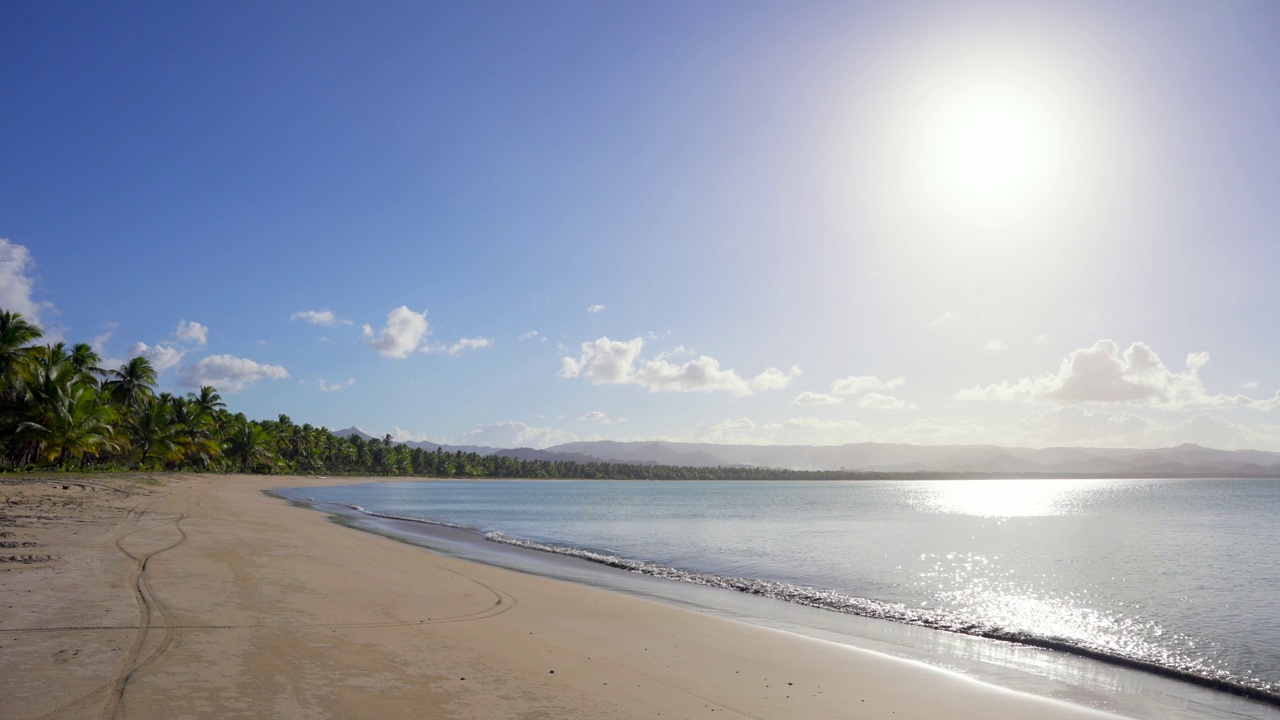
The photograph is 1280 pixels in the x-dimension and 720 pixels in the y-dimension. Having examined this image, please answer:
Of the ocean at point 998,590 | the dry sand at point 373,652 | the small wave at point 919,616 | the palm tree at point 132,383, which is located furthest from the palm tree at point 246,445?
the dry sand at point 373,652

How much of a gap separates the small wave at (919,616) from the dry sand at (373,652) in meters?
4.88

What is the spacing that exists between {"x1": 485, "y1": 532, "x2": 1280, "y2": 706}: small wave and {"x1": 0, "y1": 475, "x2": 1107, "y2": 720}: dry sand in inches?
192

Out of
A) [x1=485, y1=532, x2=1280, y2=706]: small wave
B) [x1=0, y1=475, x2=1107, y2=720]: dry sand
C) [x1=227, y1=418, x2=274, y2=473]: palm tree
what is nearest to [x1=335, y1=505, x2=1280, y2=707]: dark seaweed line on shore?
[x1=485, y1=532, x2=1280, y2=706]: small wave

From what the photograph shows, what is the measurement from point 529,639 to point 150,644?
5057 mm

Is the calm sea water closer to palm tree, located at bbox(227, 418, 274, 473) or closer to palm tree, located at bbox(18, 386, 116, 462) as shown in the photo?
palm tree, located at bbox(18, 386, 116, 462)

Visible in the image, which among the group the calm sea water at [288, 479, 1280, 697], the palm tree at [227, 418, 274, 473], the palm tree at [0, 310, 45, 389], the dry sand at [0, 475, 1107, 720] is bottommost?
the calm sea water at [288, 479, 1280, 697]

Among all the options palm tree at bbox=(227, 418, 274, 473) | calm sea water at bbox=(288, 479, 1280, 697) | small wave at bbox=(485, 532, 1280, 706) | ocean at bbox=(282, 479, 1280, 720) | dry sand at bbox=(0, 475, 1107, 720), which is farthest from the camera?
palm tree at bbox=(227, 418, 274, 473)

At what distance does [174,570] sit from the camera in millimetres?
12633

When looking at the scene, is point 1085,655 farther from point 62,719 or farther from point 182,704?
point 62,719

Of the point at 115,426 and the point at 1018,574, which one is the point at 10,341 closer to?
the point at 115,426

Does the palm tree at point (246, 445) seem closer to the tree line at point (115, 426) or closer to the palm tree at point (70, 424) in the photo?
the tree line at point (115, 426)

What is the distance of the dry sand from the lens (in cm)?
→ 655

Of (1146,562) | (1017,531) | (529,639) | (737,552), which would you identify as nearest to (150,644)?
(529,639)

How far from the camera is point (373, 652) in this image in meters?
8.54
